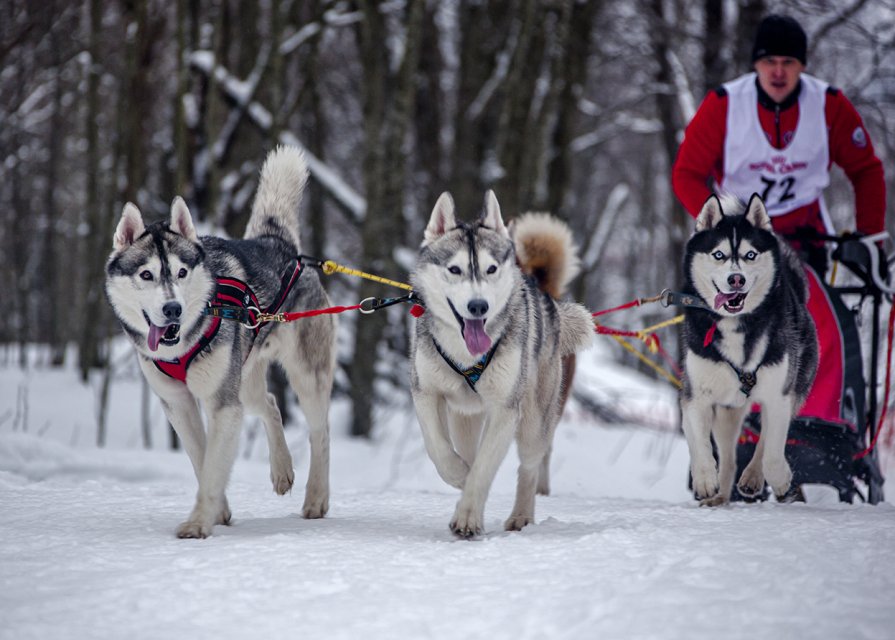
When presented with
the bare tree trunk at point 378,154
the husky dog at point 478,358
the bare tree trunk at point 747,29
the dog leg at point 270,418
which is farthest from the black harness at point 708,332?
the bare tree trunk at point 747,29

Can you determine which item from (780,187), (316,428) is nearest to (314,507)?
(316,428)

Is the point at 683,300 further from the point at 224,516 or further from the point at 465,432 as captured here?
the point at 224,516

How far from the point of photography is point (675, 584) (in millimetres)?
2387

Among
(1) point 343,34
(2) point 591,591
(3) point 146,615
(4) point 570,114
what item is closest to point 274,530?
(3) point 146,615

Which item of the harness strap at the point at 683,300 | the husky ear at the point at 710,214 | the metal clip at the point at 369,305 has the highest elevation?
the husky ear at the point at 710,214

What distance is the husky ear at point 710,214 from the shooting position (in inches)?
152

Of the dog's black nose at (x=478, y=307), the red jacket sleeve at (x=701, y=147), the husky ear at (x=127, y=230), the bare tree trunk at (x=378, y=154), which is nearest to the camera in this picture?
the dog's black nose at (x=478, y=307)

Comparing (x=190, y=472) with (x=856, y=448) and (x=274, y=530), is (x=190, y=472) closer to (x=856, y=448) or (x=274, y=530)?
(x=274, y=530)

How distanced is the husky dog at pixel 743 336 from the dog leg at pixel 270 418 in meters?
1.87

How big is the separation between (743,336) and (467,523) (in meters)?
1.50

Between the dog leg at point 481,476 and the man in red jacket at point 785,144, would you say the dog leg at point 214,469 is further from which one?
the man in red jacket at point 785,144

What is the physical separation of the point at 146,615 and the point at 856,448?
3.41 meters

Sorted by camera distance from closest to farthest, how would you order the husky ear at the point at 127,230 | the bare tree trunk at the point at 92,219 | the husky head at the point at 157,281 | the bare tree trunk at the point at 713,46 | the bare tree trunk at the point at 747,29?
the husky head at the point at 157,281 → the husky ear at the point at 127,230 → the bare tree trunk at the point at 747,29 → the bare tree trunk at the point at 713,46 → the bare tree trunk at the point at 92,219

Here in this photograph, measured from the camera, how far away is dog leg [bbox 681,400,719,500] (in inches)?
153
